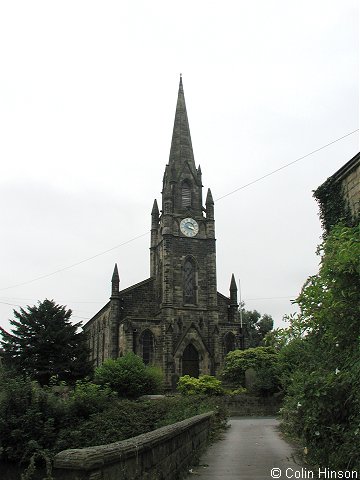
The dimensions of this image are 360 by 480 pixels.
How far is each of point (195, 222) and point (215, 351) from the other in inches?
457

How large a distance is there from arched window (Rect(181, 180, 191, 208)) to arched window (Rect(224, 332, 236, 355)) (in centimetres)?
1226

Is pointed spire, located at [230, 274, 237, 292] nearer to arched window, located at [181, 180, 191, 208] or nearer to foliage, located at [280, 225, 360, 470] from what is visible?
arched window, located at [181, 180, 191, 208]

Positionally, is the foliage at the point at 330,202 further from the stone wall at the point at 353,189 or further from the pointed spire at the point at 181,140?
the pointed spire at the point at 181,140

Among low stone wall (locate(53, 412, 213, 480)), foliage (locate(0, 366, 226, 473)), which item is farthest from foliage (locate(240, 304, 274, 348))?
low stone wall (locate(53, 412, 213, 480))

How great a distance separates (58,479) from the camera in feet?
14.3

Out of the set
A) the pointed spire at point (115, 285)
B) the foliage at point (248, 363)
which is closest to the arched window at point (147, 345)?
the pointed spire at point (115, 285)

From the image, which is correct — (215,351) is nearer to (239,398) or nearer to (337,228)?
(239,398)

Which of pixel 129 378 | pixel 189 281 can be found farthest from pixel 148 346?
pixel 129 378

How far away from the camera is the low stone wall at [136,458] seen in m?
4.40

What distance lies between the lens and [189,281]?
44.0 meters

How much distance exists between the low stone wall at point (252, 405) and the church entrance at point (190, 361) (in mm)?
9277

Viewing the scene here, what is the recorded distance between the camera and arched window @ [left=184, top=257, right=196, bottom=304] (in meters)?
43.4

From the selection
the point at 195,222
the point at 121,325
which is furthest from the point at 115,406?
the point at 195,222

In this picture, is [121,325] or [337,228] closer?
[337,228]
